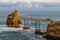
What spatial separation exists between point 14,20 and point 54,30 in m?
1.45

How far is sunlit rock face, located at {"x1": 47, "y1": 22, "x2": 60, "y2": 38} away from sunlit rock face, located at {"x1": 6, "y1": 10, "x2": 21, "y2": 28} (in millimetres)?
1073

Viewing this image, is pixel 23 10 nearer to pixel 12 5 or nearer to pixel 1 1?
pixel 12 5

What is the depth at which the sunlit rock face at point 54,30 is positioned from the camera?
478 centimetres

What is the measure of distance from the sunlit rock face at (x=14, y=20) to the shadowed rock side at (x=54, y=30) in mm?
1067

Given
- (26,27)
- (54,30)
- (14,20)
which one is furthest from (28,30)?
(54,30)

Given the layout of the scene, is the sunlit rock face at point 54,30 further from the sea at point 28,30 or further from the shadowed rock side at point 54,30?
the sea at point 28,30

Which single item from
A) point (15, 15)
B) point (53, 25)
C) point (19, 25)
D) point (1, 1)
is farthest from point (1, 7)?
point (53, 25)

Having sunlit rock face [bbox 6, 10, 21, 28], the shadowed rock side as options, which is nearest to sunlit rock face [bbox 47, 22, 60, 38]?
the shadowed rock side

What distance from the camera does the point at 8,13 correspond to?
4.95 m

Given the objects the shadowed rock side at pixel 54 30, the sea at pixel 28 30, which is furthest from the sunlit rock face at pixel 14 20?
the shadowed rock side at pixel 54 30

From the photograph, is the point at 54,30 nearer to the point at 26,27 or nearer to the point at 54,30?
the point at 54,30

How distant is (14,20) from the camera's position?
5023 millimetres

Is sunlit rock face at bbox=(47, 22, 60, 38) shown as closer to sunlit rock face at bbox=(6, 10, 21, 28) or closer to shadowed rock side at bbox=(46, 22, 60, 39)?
shadowed rock side at bbox=(46, 22, 60, 39)

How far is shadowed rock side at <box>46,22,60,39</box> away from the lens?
4773mm
